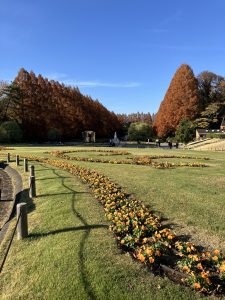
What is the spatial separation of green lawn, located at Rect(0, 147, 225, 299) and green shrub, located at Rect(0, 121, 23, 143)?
132 feet

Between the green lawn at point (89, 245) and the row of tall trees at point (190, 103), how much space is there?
5657 cm

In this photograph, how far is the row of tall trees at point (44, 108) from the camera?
58.2 metres

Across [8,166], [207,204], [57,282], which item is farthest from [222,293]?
[8,166]

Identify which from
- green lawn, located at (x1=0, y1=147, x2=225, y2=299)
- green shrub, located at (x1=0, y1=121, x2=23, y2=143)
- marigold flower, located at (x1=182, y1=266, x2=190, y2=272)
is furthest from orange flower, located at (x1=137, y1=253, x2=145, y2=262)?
green shrub, located at (x1=0, y1=121, x2=23, y2=143)

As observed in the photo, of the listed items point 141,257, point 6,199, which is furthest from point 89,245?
point 6,199

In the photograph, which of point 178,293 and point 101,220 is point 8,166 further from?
point 178,293

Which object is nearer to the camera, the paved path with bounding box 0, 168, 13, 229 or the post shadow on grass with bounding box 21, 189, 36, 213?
the paved path with bounding box 0, 168, 13, 229

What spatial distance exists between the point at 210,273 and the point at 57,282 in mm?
2467

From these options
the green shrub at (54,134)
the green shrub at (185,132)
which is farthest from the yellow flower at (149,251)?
the green shrub at (185,132)

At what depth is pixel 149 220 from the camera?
256 inches

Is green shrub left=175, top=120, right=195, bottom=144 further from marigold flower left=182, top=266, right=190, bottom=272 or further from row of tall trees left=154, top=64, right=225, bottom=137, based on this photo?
marigold flower left=182, top=266, right=190, bottom=272

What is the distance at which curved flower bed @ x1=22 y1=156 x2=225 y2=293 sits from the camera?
4320 millimetres

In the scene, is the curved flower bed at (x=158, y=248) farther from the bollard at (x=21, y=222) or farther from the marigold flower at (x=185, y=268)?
the bollard at (x=21, y=222)

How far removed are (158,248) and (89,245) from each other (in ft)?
→ 4.66
